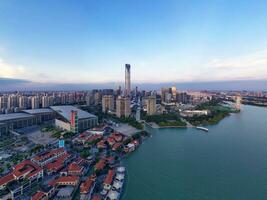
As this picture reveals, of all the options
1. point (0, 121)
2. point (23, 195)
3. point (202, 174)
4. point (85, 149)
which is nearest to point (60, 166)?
point (23, 195)

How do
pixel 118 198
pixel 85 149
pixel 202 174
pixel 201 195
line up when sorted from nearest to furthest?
1. pixel 118 198
2. pixel 201 195
3. pixel 202 174
4. pixel 85 149

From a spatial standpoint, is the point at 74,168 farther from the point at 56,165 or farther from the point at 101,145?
the point at 101,145

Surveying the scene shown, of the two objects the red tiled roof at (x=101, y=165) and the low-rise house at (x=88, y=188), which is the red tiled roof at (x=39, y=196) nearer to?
Answer: the low-rise house at (x=88, y=188)

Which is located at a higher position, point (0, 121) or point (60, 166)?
point (0, 121)

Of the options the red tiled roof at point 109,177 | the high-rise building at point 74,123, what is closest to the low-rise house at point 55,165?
the red tiled roof at point 109,177

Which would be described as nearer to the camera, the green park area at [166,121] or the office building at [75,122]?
the office building at [75,122]

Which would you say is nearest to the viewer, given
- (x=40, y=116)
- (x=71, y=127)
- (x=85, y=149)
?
(x=85, y=149)

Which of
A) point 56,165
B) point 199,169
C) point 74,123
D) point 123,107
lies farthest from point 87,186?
point 123,107

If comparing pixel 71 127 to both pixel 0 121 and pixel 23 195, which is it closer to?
pixel 0 121
